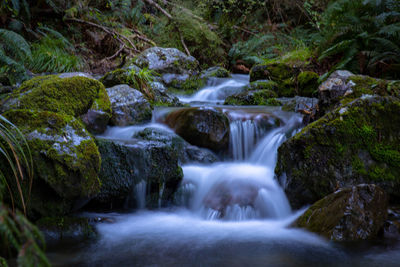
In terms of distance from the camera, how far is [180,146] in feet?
15.9

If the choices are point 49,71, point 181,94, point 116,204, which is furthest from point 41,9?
point 116,204

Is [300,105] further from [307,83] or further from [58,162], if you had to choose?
[58,162]

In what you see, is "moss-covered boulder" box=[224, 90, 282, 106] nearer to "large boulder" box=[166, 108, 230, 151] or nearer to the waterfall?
the waterfall

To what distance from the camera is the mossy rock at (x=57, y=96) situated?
3775mm

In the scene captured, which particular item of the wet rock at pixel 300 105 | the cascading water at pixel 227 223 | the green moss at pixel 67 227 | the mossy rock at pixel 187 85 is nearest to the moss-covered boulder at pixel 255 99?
the wet rock at pixel 300 105

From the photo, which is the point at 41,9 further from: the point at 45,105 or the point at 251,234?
the point at 251,234

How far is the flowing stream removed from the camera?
2.47 meters

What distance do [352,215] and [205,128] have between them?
2694 millimetres

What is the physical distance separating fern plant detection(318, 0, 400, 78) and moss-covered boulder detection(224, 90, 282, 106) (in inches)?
58.7

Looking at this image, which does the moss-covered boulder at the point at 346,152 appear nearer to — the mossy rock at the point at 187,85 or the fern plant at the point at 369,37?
the fern plant at the point at 369,37

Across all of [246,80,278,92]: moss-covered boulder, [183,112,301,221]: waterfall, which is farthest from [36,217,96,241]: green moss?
[246,80,278,92]: moss-covered boulder

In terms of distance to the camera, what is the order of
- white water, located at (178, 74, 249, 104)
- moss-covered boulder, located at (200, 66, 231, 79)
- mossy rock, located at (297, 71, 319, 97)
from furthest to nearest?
moss-covered boulder, located at (200, 66, 231, 79) < white water, located at (178, 74, 249, 104) < mossy rock, located at (297, 71, 319, 97)

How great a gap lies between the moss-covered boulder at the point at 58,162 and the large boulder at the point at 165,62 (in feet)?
21.3

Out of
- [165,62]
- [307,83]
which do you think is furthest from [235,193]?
[165,62]
